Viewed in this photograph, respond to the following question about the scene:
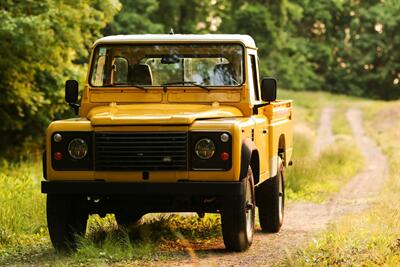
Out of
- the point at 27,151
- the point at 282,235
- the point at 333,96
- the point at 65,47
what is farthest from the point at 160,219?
the point at 333,96

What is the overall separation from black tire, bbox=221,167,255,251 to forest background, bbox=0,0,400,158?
31.4 ft

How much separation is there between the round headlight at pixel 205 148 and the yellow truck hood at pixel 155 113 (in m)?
0.23

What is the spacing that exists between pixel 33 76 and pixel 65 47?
3.46 feet

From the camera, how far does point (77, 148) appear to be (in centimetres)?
941

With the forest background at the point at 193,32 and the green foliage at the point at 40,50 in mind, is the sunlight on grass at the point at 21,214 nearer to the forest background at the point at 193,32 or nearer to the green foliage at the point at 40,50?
the green foliage at the point at 40,50

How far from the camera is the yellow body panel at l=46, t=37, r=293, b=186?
30.3 ft

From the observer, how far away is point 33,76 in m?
21.7

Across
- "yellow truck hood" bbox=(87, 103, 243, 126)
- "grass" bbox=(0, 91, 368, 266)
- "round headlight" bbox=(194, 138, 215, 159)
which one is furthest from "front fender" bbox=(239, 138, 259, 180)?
"grass" bbox=(0, 91, 368, 266)

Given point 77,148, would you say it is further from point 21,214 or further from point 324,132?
point 324,132

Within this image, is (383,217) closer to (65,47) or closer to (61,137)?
(61,137)

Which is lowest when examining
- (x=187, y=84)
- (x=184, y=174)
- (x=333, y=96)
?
(x=333, y=96)

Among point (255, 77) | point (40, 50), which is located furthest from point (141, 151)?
point (40, 50)

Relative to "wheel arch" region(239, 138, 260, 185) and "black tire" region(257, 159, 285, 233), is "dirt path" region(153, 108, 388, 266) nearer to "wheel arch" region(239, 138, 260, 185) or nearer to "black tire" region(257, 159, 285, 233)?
"black tire" region(257, 159, 285, 233)

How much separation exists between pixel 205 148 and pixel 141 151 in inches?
24.1
